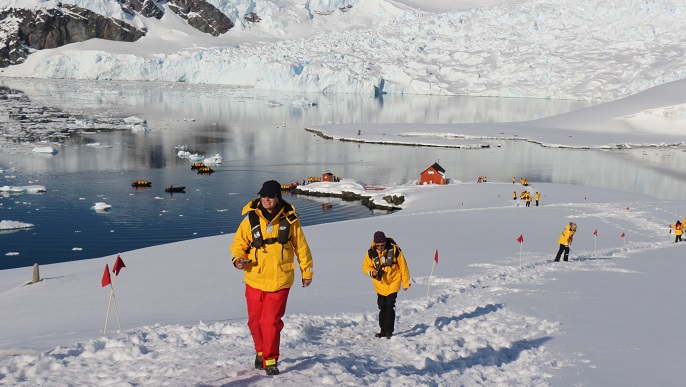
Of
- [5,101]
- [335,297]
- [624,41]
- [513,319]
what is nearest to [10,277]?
[335,297]

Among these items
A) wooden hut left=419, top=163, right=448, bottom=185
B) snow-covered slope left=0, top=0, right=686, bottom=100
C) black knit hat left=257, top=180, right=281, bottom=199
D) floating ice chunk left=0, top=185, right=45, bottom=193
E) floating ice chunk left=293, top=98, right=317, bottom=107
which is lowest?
floating ice chunk left=0, top=185, right=45, bottom=193

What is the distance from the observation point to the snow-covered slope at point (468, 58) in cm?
14738

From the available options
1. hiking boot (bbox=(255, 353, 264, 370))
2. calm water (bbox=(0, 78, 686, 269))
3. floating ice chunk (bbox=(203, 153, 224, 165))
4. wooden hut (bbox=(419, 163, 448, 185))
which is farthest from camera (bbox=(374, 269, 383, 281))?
floating ice chunk (bbox=(203, 153, 224, 165))

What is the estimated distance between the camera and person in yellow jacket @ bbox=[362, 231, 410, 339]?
831 centimetres

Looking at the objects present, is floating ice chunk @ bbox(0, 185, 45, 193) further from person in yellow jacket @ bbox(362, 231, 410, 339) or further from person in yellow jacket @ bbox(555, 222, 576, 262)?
person in yellow jacket @ bbox(362, 231, 410, 339)

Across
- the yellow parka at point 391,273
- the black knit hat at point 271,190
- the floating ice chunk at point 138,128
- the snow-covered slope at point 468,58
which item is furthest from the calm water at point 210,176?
the snow-covered slope at point 468,58

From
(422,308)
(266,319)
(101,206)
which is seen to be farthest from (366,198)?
(266,319)

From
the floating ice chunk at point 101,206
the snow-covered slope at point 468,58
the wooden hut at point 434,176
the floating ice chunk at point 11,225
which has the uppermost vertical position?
the snow-covered slope at point 468,58

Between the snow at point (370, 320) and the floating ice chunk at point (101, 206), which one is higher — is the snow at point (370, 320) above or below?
above

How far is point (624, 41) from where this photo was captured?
159500 mm

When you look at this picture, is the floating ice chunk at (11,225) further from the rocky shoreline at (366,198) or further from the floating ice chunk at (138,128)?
the floating ice chunk at (138,128)

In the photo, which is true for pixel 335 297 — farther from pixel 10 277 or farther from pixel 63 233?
pixel 63 233

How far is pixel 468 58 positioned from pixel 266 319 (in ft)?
552

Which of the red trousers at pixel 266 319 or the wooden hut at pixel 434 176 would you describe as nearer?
the red trousers at pixel 266 319
